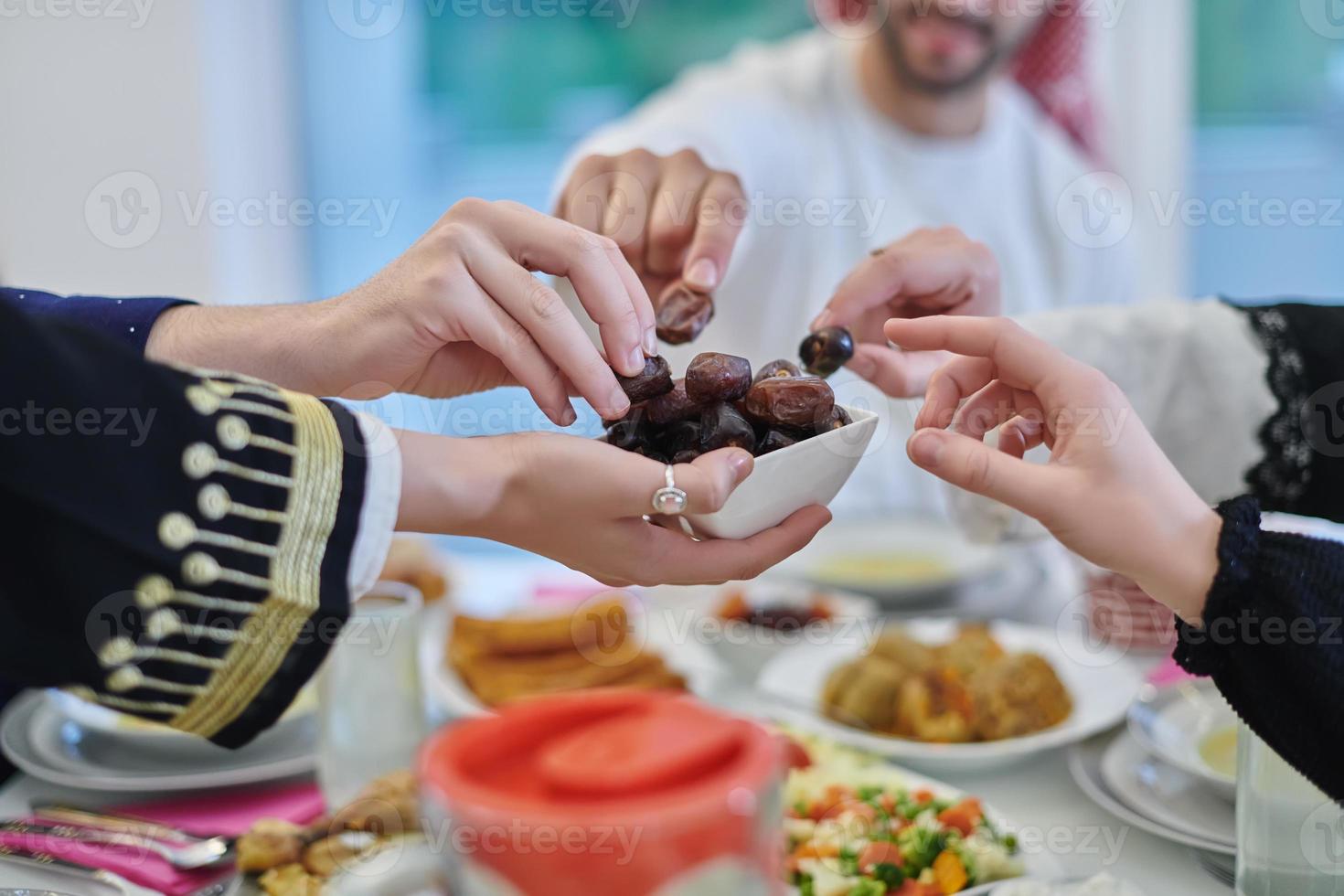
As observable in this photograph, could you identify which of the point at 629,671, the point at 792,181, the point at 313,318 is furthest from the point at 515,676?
the point at 792,181

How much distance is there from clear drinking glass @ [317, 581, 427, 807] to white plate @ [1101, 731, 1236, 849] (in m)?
0.66

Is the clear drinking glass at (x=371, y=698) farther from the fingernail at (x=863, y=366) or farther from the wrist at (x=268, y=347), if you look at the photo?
the fingernail at (x=863, y=366)

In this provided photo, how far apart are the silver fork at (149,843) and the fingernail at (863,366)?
715 mm

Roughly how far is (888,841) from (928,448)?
0.36 meters

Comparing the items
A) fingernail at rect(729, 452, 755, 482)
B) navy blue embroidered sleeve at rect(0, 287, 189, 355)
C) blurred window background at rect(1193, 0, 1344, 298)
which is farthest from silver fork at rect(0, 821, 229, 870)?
blurred window background at rect(1193, 0, 1344, 298)

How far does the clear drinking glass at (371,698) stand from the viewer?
39.9 inches

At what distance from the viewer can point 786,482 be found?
779mm

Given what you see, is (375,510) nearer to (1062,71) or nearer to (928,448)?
(928,448)

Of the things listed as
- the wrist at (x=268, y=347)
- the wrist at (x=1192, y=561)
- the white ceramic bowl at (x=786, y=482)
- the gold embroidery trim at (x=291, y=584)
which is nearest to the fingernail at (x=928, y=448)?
the white ceramic bowl at (x=786, y=482)

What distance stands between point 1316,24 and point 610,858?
4.05 metres

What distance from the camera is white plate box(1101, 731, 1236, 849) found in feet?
3.09

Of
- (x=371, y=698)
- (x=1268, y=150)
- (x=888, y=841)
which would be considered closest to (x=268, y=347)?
(x=371, y=698)

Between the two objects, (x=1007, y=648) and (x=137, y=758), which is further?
(x=1007, y=648)

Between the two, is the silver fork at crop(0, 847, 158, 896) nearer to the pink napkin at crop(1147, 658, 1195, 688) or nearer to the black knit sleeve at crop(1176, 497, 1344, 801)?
the black knit sleeve at crop(1176, 497, 1344, 801)
